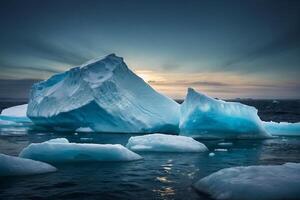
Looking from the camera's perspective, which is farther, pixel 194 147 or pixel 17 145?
pixel 17 145

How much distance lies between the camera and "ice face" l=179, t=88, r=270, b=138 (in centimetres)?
2191

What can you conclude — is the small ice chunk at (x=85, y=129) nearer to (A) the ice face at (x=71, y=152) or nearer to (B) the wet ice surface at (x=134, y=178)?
(B) the wet ice surface at (x=134, y=178)

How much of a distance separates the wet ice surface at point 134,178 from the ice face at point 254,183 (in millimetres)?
438

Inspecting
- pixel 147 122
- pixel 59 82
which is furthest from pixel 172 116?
pixel 59 82

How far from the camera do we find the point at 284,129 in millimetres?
26344

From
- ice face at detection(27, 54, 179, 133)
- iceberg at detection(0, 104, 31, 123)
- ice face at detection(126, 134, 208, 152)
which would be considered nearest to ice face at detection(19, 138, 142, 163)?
ice face at detection(126, 134, 208, 152)

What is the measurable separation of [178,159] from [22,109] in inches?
1039

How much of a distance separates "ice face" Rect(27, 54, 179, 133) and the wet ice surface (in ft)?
29.3

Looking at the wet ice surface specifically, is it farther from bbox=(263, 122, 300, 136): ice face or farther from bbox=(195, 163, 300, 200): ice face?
bbox=(263, 122, 300, 136): ice face

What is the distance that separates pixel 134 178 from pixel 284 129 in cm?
1887

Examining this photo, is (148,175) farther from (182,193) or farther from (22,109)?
(22,109)

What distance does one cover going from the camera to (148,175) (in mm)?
10844

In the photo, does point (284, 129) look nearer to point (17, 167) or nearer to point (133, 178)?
point (133, 178)

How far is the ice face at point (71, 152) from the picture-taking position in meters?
12.5
